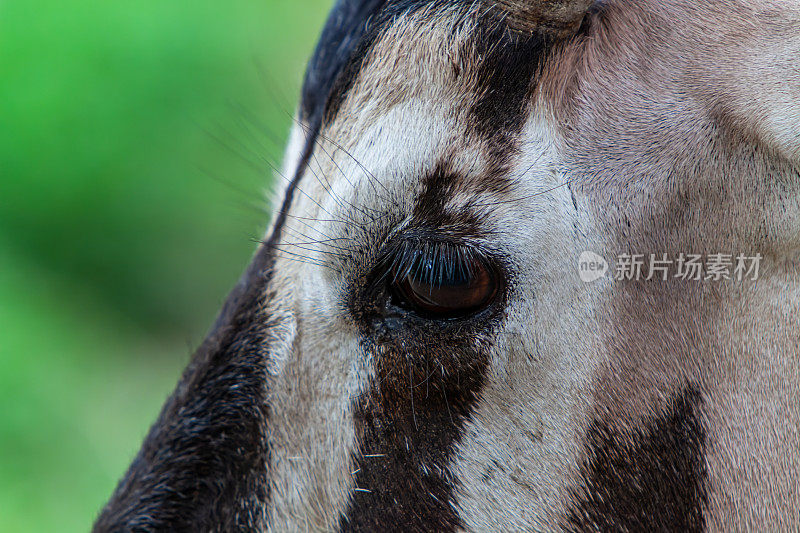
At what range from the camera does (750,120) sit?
174cm

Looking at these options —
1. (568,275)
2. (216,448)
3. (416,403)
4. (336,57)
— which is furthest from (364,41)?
(216,448)

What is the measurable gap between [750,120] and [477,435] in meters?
0.92

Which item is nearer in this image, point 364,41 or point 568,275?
point 568,275

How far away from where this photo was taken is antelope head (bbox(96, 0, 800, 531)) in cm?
179

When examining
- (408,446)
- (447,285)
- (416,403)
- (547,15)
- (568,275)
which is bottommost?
(408,446)

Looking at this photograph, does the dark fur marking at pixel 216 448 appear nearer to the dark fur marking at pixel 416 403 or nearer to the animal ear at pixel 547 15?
the dark fur marking at pixel 416 403

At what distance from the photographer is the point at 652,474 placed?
183 cm

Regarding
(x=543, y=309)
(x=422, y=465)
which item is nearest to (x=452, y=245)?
(x=543, y=309)

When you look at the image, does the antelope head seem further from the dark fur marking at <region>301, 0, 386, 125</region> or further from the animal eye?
the dark fur marking at <region>301, 0, 386, 125</region>

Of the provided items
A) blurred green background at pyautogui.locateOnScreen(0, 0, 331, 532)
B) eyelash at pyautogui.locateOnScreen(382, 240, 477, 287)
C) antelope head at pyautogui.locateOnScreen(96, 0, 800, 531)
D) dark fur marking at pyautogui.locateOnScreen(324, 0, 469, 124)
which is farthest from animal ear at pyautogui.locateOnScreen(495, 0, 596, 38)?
blurred green background at pyautogui.locateOnScreen(0, 0, 331, 532)

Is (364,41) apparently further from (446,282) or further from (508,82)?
(446,282)

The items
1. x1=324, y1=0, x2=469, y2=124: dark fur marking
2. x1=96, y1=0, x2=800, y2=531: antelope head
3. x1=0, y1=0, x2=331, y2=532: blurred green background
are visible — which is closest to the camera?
x1=96, y1=0, x2=800, y2=531: antelope head

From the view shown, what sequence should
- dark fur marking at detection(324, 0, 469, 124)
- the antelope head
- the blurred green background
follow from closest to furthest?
the antelope head < dark fur marking at detection(324, 0, 469, 124) < the blurred green background

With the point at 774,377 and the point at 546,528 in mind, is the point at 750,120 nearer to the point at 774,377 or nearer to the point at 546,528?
the point at 774,377
